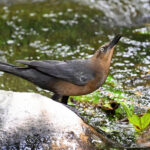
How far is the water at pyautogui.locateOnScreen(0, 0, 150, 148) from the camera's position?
6908 mm

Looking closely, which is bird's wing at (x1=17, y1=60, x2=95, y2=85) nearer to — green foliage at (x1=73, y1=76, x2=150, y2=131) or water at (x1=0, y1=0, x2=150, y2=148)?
green foliage at (x1=73, y1=76, x2=150, y2=131)

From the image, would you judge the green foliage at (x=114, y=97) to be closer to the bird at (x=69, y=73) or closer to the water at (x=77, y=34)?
the water at (x=77, y=34)

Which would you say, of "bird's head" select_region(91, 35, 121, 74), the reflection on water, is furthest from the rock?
the reflection on water

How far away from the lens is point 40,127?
3.98m

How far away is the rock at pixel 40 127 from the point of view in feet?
12.7

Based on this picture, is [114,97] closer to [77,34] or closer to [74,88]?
[74,88]

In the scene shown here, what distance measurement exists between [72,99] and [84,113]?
1.80 ft

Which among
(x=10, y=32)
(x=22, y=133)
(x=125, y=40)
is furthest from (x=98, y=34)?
(x=22, y=133)

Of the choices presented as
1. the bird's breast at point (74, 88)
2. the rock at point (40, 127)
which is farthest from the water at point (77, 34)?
the rock at point (40, 127)

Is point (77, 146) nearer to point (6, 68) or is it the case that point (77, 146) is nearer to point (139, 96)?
point (6, 68)

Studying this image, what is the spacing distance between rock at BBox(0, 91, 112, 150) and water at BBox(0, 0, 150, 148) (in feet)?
4.63

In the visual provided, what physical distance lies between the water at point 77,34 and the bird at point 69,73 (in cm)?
77

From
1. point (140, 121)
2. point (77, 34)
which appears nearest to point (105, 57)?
point (140, 121)

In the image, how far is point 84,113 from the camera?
18.2 feet
